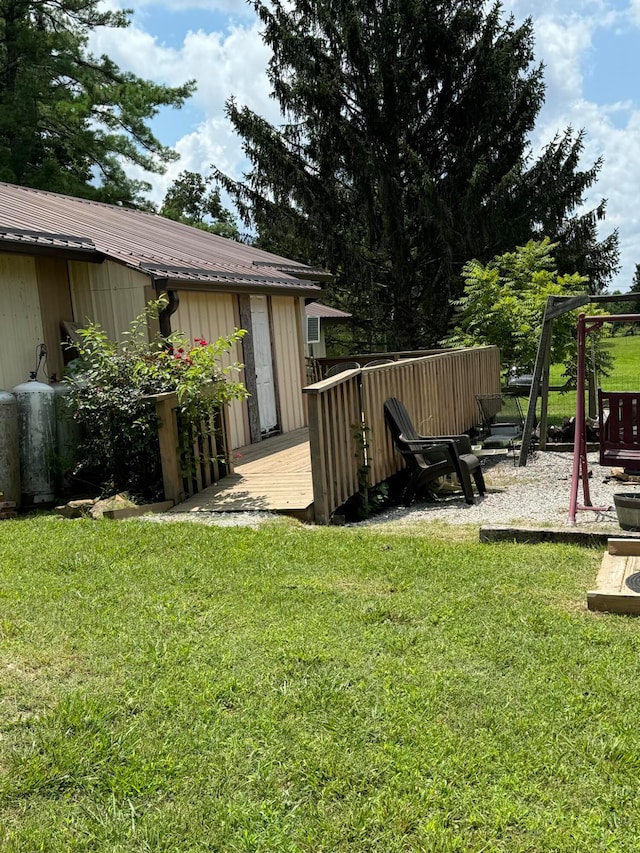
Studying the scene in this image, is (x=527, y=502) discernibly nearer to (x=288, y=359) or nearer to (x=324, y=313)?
(x=288, y=359)

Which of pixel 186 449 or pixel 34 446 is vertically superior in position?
pixel 34 446

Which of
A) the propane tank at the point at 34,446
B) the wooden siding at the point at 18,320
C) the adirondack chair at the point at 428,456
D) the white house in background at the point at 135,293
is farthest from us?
the white house in background at the point at 135,293

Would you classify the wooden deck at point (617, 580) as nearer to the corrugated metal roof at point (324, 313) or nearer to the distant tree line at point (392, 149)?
the distant tree line at point (392, 149)

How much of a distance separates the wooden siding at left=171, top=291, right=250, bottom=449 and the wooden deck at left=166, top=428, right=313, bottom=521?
0.62 metres

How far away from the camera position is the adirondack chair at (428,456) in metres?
8.98

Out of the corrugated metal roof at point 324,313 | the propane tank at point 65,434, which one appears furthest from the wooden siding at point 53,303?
the corrugated metal roof at point 324,313

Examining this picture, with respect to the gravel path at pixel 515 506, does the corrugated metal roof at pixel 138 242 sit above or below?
above

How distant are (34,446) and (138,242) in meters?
4.67

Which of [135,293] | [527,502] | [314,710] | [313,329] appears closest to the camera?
[314,710]

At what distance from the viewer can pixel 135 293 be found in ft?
33.9

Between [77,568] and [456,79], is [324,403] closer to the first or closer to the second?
[77,568]

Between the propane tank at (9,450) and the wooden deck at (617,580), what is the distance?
5906mm

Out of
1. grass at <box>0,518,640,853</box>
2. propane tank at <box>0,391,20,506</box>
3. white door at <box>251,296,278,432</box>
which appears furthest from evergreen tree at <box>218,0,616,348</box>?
grass at <box>0,518,640,853</box>

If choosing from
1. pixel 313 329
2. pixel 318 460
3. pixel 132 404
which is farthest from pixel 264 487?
pixel 313 329
